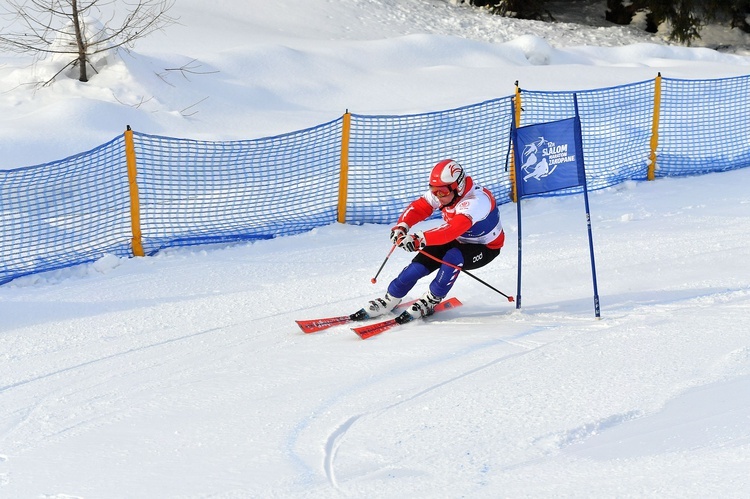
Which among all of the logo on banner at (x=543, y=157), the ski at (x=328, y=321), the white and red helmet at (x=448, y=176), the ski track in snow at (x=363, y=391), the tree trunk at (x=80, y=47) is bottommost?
the ski track in snow at (x=363, y=391)

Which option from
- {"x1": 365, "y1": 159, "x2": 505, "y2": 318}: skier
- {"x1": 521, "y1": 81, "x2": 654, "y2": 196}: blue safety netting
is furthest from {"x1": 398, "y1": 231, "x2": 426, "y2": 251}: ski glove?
{"x1": 521, "y1": 81, "x2": 654, "y2": 196}: blue safety netting

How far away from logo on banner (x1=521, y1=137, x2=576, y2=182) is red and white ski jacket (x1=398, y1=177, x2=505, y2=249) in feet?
1.34

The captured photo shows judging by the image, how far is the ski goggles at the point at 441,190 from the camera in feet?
24.9

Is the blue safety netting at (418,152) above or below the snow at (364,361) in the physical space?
above

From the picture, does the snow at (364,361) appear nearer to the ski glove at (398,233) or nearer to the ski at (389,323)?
the ski at (389,323)

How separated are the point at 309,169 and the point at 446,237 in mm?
4144

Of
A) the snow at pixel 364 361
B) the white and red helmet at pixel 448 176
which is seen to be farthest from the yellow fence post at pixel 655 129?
the white and red helmet at pixel 448 176

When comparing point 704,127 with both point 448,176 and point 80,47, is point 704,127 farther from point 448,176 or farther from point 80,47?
point 80,47

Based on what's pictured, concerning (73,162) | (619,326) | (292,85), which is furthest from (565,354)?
(292,85)

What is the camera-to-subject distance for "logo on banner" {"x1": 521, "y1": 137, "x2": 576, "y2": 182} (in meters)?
7.45

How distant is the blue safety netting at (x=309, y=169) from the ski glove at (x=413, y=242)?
1.39 metres

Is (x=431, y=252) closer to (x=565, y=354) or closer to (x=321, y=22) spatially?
(x=565, y=354)

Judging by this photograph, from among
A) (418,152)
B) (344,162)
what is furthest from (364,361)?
(418,152)

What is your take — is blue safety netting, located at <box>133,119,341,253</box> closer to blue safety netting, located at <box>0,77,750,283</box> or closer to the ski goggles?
blue safety netting, located at <box>0,77,750,283</box>
